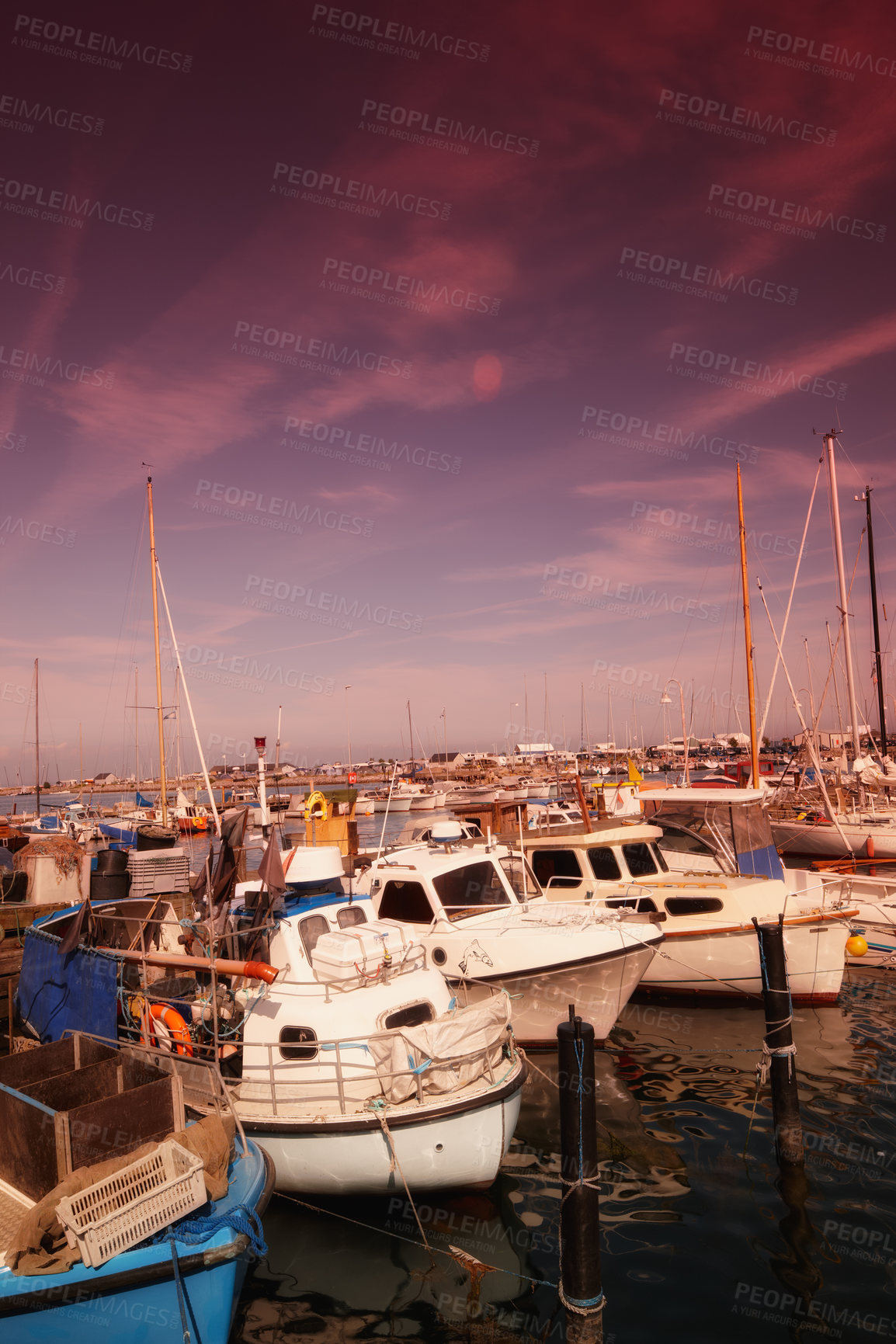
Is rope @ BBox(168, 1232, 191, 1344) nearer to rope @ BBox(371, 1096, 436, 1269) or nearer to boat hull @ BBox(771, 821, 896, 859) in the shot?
rope @ BBox(371, 1096, 436, 1269)

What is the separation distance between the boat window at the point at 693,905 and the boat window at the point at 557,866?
6.73ft

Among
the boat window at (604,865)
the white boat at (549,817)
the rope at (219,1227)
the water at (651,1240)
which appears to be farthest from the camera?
the white boat at (549,817)

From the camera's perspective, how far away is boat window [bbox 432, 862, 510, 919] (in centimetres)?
1308

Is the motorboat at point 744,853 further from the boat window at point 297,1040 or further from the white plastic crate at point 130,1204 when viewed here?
the white plastic crate at point 130,1204

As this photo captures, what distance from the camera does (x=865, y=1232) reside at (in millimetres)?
7969

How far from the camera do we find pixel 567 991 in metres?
12.1

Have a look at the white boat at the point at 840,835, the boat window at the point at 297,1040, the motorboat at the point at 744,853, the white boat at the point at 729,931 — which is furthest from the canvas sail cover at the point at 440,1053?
the white boat at the point at 840,835

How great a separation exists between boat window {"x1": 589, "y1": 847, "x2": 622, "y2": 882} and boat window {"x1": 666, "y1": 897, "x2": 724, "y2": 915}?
4.46 ft

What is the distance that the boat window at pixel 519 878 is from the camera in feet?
47.2

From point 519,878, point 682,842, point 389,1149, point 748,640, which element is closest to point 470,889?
point 519,878

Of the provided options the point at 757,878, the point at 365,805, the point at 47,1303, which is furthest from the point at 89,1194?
the point at 365,805

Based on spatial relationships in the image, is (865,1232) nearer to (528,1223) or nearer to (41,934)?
(528,1223)

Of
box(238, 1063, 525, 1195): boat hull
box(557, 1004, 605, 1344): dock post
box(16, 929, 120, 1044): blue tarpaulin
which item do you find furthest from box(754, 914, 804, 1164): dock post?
box(16, 929, 120, 1044): blue tarpaulin

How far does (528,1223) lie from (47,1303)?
509 centimetres
